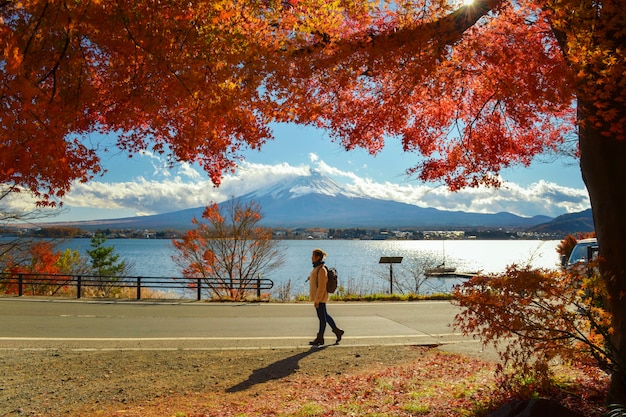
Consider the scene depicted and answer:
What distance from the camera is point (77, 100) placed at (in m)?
5.91

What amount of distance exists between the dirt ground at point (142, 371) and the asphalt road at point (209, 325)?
2.83 feet

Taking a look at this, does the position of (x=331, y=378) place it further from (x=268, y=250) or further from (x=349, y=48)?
(x=268, y=250)

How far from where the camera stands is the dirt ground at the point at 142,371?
6090 millimetres

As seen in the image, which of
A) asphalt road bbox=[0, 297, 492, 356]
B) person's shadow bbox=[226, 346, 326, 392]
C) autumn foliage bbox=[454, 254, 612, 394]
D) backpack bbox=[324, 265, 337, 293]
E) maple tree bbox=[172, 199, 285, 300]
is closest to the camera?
autumn foliage bbox=[454, 254, 612, 394]

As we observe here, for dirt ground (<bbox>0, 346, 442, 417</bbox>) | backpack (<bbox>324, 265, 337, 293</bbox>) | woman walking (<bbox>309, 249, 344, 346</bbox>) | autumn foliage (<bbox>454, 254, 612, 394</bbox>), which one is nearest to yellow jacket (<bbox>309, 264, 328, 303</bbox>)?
woman walking (<bbox>309, 249, 344, 346</bbox>)

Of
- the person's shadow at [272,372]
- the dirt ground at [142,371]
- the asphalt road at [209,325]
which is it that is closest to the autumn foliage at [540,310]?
the dirt ground at [142,371]

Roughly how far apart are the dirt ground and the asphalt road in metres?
0.86

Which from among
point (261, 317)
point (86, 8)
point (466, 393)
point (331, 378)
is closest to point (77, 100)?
A: point (86, 8)

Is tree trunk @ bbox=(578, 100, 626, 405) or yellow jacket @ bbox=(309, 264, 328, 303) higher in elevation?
tree trunk @ bbox=(578, 100, 626, 405)

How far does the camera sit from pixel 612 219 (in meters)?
5.27

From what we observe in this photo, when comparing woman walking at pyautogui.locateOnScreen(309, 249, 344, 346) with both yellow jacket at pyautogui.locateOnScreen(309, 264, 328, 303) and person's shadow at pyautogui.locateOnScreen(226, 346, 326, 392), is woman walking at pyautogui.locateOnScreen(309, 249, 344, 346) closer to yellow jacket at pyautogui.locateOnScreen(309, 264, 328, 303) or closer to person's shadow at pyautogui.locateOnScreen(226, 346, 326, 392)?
yellow jacket at pyautogui.locateOnScreen(309, 264, 328, 303)

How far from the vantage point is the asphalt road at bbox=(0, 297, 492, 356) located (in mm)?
9828

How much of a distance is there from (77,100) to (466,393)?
583cm

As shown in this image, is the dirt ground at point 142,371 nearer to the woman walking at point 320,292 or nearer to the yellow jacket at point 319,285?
the woman walking at point 320,292
